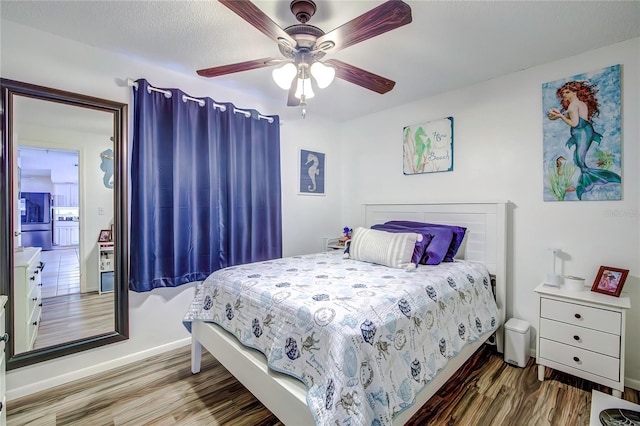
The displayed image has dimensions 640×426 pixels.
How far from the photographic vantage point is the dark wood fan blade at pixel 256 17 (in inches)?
48.2

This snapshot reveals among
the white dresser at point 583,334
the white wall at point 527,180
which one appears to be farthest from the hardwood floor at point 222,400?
the white wall at point 527,180

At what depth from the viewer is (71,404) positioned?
1.84 m

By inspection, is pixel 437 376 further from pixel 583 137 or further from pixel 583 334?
pixel 583 137

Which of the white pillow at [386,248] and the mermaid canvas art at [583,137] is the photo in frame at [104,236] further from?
the mermaid canvas art at [583,137]

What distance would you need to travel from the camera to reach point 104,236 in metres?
2.27

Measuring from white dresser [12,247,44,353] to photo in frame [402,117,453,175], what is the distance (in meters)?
3.33

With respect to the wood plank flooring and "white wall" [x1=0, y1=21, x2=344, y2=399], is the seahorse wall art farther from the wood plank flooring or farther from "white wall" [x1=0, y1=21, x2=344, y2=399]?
the wood plank flooring

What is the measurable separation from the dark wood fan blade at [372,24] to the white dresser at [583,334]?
2054 millimetres

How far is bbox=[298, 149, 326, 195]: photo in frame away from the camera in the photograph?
355 centimetres

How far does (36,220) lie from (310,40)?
2.22 m

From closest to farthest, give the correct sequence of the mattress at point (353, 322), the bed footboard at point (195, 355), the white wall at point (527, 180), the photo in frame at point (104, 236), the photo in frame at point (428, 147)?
the mattress at point (353, 322) → the white wall at point (527, 180) → the bed footboard at point (195, 355) → the photo in frame at point (104, 236) → the photo in frame at point (428, 147)

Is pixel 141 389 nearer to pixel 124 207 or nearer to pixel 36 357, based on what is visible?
pixel 36 357

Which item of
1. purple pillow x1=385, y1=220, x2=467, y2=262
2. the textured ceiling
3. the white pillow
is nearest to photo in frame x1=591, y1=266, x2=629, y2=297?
purple pillow x1=385, y1=220, x2=467, y2=262

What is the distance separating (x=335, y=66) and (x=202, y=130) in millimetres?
1475
